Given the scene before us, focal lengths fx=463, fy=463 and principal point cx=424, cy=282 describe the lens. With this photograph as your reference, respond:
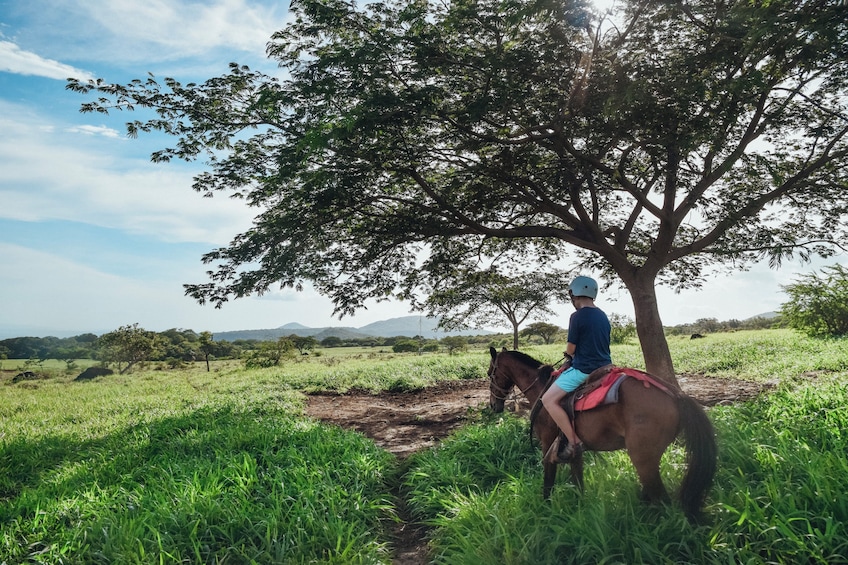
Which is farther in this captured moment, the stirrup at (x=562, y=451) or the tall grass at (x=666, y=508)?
the stirrup at (x=562, y=451)

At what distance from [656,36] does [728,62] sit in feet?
4.59

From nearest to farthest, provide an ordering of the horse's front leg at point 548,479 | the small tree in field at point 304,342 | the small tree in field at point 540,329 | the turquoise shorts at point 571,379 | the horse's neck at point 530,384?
the turquoise shorts at point 571,379 < the horse's front leg at point 548,479 < the horse's neck at point 530,384 < the small tree in field at point 304,342 < the small tree in field at point 540,329

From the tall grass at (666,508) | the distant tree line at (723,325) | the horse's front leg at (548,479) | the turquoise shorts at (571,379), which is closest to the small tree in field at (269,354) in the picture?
the tall grass at (666,508)

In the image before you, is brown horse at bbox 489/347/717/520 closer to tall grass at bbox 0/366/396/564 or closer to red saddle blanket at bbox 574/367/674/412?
red saddle blanket at bbox 574/367/674/412

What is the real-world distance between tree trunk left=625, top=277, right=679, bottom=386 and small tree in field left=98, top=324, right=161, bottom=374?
39726 mm

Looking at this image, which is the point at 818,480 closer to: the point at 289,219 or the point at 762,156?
the point at 289,219

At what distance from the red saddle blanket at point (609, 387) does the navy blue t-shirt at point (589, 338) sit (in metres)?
0.21

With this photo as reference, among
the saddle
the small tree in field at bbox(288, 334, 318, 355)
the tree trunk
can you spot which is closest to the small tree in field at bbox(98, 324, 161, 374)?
the small tree in field at bbox(288, 334, 318, 355)

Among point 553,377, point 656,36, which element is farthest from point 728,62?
point 553,377

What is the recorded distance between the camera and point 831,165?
10750mm

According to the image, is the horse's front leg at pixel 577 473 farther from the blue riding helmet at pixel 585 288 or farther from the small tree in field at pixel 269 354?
the small tree in field at pixel 269 354

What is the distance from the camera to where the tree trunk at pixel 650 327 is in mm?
10719

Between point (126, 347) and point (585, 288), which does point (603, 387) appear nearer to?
point (585, 288)

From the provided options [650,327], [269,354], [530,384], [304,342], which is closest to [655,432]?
[530,384]
